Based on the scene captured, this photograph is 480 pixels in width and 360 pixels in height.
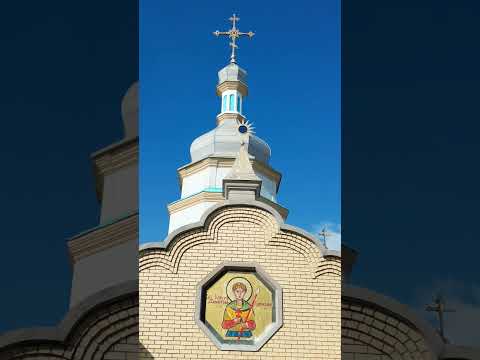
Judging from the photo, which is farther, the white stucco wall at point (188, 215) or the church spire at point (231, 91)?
the church spire at point (231, 91)

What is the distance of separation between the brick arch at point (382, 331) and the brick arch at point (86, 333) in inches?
64.2

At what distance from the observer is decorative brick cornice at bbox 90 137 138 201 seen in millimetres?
9039

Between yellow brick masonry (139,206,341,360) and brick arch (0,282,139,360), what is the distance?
1.35 feet

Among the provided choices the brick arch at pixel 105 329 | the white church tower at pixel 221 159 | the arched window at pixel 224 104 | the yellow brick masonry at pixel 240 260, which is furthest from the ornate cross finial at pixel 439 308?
the arched window at pixel 224 104

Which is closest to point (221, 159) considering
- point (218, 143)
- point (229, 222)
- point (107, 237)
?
point (218, 143)

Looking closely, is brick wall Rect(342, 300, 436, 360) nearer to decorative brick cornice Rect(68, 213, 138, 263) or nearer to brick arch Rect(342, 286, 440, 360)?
brick arch Rect(342, 286, 440, 360)

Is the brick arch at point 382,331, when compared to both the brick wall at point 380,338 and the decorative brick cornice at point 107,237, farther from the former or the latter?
the decorative brick cornice at point 107,237

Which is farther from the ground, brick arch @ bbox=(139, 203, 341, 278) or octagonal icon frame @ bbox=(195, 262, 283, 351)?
brick arch @ bbox=(139, 203, 341, 278)

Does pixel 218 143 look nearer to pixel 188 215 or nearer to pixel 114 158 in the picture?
pixel 188 215

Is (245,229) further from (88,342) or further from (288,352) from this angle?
(88,342)

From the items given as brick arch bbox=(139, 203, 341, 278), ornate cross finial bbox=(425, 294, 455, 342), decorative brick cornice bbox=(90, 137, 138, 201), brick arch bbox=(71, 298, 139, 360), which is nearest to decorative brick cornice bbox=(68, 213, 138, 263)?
decorative brick cornice bbox=(90, 137, 138, 201)

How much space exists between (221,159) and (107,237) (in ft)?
8.32

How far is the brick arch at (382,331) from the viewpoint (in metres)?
6.90

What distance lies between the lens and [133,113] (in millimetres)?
9273
